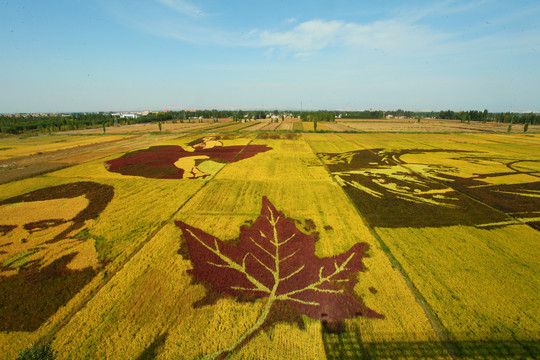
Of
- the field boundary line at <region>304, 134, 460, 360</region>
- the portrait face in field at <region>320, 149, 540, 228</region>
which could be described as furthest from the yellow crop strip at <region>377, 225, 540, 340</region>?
the portrait face in field at <region>320, 149, 540, 228</region>

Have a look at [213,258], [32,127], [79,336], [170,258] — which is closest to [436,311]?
[213,258]

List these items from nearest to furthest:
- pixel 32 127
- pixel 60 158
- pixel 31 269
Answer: pixel 31 269
pixel 60 158
pixel 32 127

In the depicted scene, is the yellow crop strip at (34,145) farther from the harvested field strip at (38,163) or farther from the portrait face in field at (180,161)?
the portrait face in field at (180,161)

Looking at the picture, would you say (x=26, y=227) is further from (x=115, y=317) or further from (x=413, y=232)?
(x=413, y=232)

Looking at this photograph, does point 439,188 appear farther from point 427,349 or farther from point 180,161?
point 180,161

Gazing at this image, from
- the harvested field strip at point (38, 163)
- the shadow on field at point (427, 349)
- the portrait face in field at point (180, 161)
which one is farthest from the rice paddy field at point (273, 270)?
the harvested field strip at point (38, 163)

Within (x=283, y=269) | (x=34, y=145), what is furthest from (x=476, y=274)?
(x=34, y=145)
